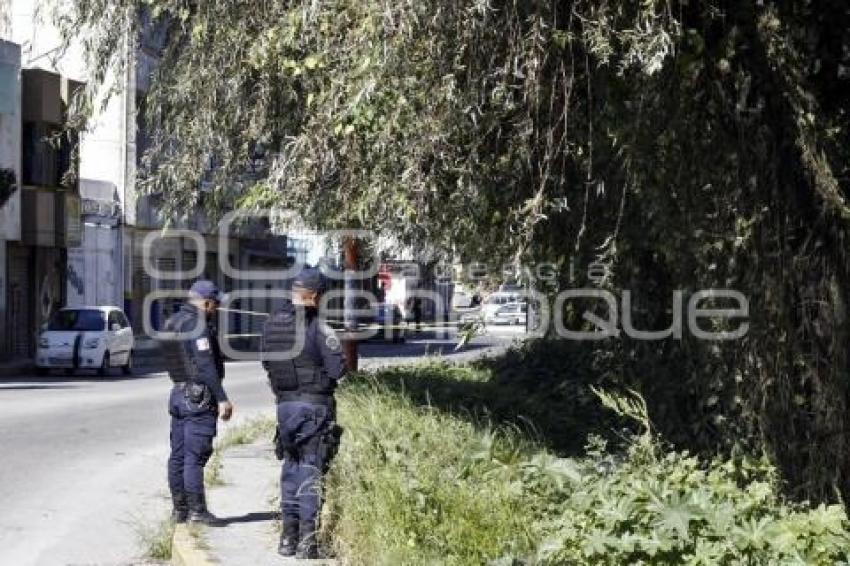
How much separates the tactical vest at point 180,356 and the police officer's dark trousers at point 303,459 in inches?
48.7

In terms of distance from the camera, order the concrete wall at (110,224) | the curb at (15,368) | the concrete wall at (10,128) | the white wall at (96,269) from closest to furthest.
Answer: the curb at (15,368), the concrete wall at (10,128), the white wall at (96,269), the concrete wall at (110,224)

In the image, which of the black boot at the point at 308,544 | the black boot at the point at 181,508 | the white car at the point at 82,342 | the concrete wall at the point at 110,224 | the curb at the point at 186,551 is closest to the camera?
the black boot at the point at 308,544

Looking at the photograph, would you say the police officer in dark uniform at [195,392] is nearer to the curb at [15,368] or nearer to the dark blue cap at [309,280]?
the dark blue cap at [309,280]

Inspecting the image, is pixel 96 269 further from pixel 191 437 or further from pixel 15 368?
pixel 191 437

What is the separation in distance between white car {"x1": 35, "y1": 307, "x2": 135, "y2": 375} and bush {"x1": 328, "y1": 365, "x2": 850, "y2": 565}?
2040 centimetres

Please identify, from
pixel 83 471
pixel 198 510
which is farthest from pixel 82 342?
pixel 198 510

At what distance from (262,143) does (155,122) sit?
1.20 m

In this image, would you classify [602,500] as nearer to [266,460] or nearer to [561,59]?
[561,59]

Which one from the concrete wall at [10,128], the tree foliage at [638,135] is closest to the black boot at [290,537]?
the tree foliage at [638,135]

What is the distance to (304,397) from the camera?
7.85 meters

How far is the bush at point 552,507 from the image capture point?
5141 millimetres

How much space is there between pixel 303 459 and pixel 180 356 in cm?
153

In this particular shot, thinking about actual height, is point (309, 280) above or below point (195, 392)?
above

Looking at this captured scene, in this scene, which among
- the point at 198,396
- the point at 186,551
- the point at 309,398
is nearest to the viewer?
the point at 309,398
